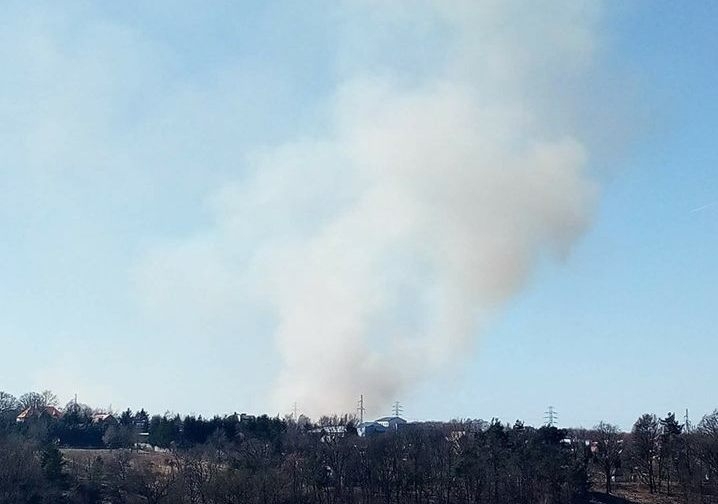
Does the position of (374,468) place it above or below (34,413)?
below

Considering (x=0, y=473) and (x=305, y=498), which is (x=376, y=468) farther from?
(x=0, y=473)

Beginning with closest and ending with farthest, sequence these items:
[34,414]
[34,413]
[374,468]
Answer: [374,468] < [34,414] < [34,413]

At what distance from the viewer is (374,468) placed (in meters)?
72.3

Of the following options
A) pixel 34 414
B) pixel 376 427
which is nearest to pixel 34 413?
pixel 34 414

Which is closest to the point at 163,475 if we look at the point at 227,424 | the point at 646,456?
the point at 227,424

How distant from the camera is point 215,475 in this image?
210 feet

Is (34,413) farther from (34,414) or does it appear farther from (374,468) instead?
(374,468)

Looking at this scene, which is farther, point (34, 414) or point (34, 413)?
point (34, 413)

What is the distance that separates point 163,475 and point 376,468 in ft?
54.0

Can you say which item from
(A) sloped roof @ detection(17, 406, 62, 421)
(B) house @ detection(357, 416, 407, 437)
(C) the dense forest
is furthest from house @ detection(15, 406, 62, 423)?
(B) house @ detection(357, 416, 407, 437)

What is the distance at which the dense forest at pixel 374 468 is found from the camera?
64062 millimetres

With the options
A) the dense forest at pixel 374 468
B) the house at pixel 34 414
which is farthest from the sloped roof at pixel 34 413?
the dense forest at pixel 374 468

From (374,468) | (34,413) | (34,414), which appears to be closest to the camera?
(374,468)

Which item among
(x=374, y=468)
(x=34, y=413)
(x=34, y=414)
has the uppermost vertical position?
(x=34, y=413)
